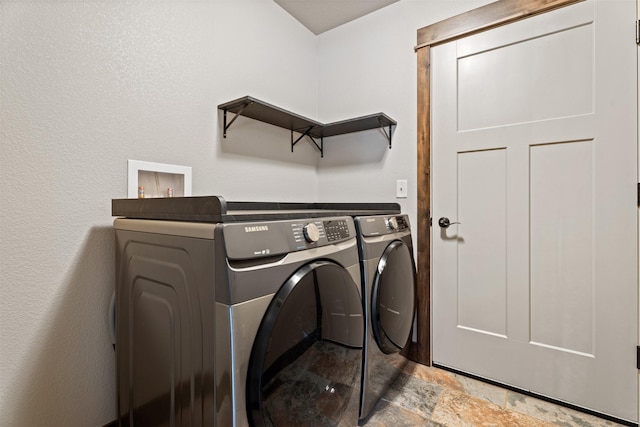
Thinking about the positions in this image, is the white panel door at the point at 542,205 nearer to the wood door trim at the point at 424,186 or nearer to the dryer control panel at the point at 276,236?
the wood door trim at the point at 424,186

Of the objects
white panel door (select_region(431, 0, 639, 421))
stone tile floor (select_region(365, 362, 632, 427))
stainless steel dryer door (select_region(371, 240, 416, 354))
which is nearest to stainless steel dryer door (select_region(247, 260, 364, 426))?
stainless steel dryer door (select_region(371, 240, 416, 354))

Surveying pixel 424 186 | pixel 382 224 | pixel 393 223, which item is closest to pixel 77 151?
pixel 382 224

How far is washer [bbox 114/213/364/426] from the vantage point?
748mm

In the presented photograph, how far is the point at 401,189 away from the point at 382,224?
0.59 m

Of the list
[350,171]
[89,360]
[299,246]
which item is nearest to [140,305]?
[89,360]

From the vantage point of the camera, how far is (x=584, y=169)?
1464 mm

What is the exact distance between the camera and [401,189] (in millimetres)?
2016

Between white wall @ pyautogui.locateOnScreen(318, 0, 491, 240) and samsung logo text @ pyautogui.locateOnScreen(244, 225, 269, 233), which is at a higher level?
white wall @ pyautogui.locateOnScreen(318, 0, 491, 240)

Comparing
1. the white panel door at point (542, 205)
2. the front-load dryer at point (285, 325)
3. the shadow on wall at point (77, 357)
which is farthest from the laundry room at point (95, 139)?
the front-load dryer at point (285, 325)

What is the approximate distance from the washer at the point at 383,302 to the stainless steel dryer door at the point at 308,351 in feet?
0.54

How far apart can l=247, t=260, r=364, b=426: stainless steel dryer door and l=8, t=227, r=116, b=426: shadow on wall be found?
863 millimetres

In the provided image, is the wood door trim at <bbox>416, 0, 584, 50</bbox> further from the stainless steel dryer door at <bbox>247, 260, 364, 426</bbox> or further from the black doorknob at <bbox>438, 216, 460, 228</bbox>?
the stainless steel dryer door at <bbox>247, 260, 364, 426</bbox>

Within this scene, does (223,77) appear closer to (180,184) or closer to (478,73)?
(180,184)

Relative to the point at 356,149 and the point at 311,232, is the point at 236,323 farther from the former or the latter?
the point at 356,149
